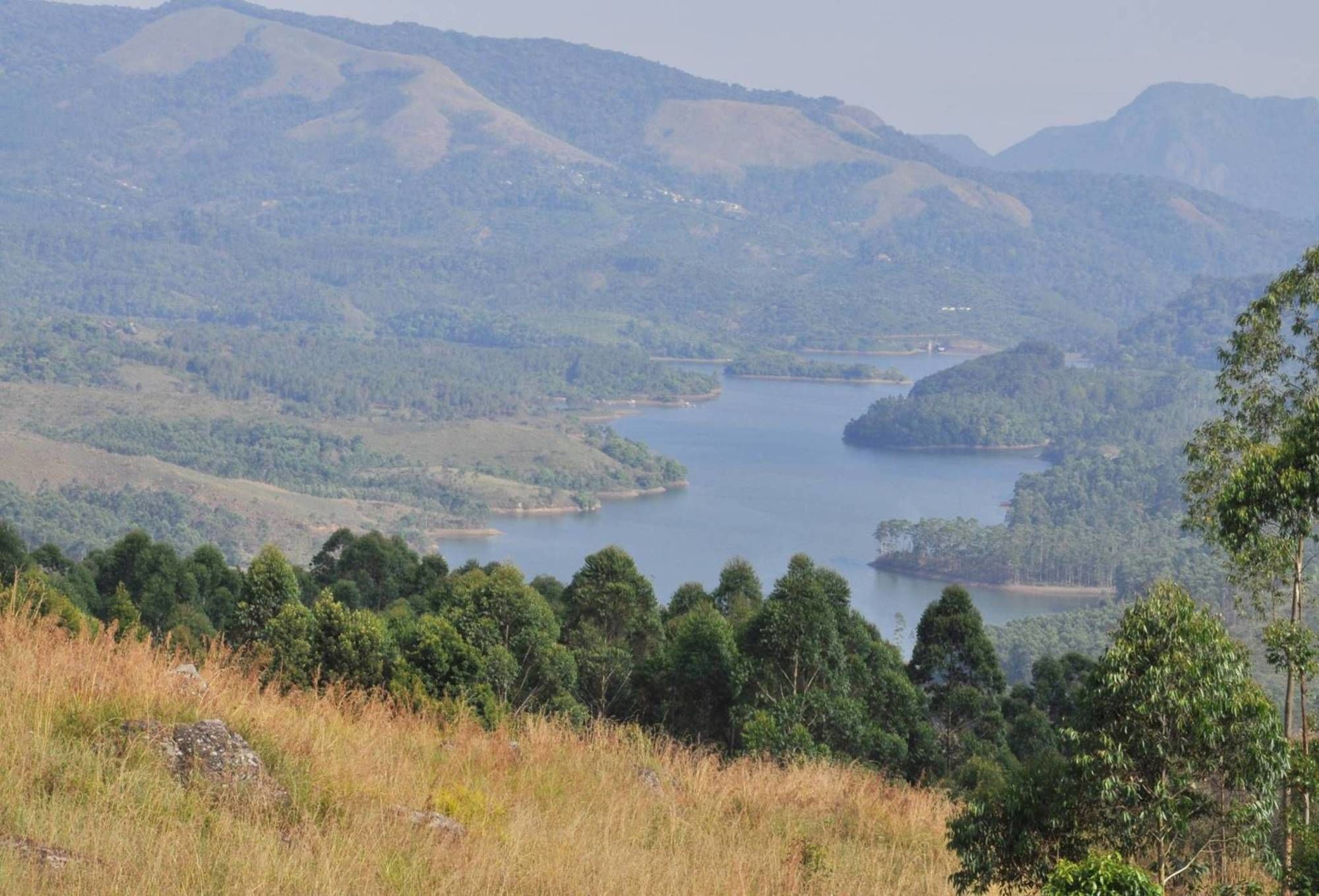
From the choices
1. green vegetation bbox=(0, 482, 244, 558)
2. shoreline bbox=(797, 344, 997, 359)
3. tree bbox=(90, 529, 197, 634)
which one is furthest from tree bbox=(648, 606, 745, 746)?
shoreline bbox=(797, 344, 997, 359)

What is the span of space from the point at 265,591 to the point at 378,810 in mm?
13937

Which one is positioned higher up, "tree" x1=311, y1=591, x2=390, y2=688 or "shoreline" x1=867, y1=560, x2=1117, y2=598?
"tree" x1=311, y1=591, x2=390, y2=688

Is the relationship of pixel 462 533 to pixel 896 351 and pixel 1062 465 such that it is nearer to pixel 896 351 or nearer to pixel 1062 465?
pixel 1062 465

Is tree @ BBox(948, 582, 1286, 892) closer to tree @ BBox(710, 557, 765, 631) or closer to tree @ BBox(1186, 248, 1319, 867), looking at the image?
tree @ BBox(1186, 248, 1319, 867)

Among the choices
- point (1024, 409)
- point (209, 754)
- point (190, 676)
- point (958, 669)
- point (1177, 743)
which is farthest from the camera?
point (1024, 409)

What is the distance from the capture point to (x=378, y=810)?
5.08m

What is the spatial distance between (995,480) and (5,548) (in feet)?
275

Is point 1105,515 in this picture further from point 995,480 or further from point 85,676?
point 85,676

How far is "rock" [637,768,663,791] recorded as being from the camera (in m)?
6.76

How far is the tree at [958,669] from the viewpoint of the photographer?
20562 millimetres

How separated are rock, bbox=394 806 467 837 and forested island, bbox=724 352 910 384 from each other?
148412 millimetres

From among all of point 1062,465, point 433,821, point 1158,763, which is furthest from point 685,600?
point 1062,465

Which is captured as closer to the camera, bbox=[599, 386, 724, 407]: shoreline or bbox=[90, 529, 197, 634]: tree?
bbox=[90, 529, 197, 634]: tree

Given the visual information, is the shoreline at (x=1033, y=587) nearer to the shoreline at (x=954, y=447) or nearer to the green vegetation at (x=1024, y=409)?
the green vegetation at (x=1024, y=409)
